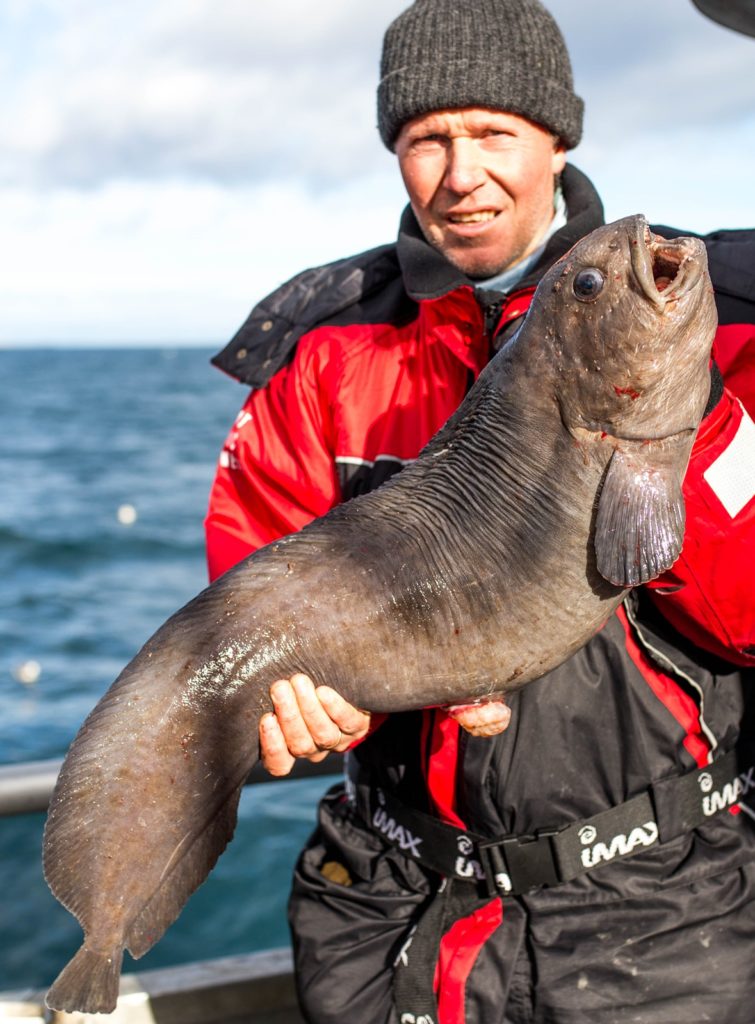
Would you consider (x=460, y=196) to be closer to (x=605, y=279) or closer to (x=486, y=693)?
(x=605, y=279)

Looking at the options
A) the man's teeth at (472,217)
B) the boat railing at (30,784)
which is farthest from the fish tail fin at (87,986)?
the man's teeth at (472,217)

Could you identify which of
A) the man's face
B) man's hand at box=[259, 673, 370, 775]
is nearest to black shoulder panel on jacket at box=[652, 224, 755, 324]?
the man's face

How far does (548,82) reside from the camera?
13.0ft

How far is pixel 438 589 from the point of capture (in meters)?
3.06

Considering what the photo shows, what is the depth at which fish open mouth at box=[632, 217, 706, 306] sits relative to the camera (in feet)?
9.29

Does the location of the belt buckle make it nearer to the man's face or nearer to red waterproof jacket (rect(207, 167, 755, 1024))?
red waterproof jacket (rect(207, 167, 755, 1024))

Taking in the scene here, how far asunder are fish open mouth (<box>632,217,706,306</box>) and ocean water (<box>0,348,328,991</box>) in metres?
5.51

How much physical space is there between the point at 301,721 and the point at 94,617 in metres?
15.1

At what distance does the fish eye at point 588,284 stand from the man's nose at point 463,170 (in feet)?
2.93

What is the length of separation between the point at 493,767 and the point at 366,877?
67cm

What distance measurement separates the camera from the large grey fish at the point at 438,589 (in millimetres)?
2863

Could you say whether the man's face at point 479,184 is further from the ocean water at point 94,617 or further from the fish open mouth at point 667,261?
the ocean water at point 94,617

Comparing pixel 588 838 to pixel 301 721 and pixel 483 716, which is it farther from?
pixel 301 721

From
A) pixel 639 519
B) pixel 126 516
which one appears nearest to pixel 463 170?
pixel 639 519
